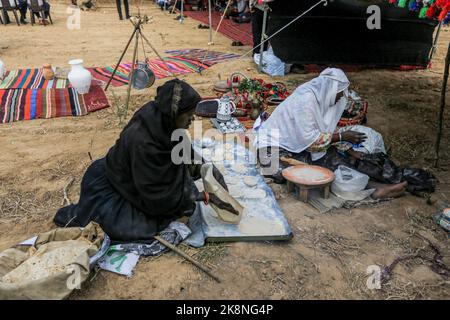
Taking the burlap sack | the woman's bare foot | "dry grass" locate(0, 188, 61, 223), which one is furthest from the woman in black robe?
the woman's bare foot

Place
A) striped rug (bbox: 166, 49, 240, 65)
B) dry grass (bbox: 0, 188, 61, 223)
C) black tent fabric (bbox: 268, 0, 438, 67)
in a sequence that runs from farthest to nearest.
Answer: striped rug (bbox: 166, 49, 240, 65) < black tent fabric (bbox: 268, 0, 438, 67) < dry grass (bbox: 0, 188, 61, 223)

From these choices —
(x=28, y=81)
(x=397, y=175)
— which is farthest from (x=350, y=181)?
(x=28, y=81)

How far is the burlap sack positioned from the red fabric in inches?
279

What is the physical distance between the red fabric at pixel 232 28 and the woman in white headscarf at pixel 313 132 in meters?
5.59

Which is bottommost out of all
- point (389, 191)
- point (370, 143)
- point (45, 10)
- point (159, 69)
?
point (389, 191)

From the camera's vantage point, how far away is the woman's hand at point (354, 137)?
128 inches

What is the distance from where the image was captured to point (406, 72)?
6773mm

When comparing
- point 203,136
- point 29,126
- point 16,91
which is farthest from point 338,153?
point 16,91

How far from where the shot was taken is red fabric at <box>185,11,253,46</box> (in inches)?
348

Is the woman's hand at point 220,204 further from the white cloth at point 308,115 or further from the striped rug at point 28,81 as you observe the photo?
the striped rug at point 28,81

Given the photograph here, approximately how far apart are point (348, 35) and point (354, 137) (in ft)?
12.2

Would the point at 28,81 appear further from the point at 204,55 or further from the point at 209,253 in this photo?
the point at 209,253

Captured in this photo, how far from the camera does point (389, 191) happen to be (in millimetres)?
2986

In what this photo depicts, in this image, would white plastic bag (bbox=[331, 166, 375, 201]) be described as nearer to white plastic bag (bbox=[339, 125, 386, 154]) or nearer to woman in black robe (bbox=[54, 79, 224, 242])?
white plastic bag (bbox=[339, 125, 386, 154])
